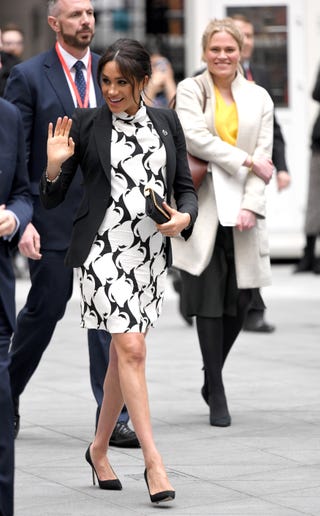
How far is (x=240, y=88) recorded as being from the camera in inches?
277

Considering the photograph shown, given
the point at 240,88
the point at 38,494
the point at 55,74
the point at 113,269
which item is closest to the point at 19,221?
the point at 113,269

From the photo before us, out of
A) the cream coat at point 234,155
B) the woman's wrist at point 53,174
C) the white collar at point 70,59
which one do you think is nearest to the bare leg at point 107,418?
the woman's wrist at point 53,174

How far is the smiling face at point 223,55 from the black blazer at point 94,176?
52.4 inches

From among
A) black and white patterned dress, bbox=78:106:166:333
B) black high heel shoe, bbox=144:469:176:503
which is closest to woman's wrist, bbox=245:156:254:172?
black and white patterned dress, bbox=78:106:166:333

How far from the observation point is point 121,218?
18.1 feet

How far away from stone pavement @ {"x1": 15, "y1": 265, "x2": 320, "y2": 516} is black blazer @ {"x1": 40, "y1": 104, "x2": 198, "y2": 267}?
904 mm

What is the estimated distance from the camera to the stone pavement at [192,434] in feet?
17.7

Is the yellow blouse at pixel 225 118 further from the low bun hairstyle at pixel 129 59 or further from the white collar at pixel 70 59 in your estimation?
the low bun hairstyle at pixel 129 59

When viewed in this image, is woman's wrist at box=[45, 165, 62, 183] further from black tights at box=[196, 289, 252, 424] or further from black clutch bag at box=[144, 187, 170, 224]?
black tights at box=[196, 289, 252, 424]

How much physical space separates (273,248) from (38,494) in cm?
925

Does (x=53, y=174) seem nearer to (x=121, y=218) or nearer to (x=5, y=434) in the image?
(x=121, y=218)

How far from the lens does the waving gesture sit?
5.31 m

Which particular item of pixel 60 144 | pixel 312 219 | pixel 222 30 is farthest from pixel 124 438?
pixel 312 219

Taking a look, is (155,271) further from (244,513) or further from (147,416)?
(244,513)
